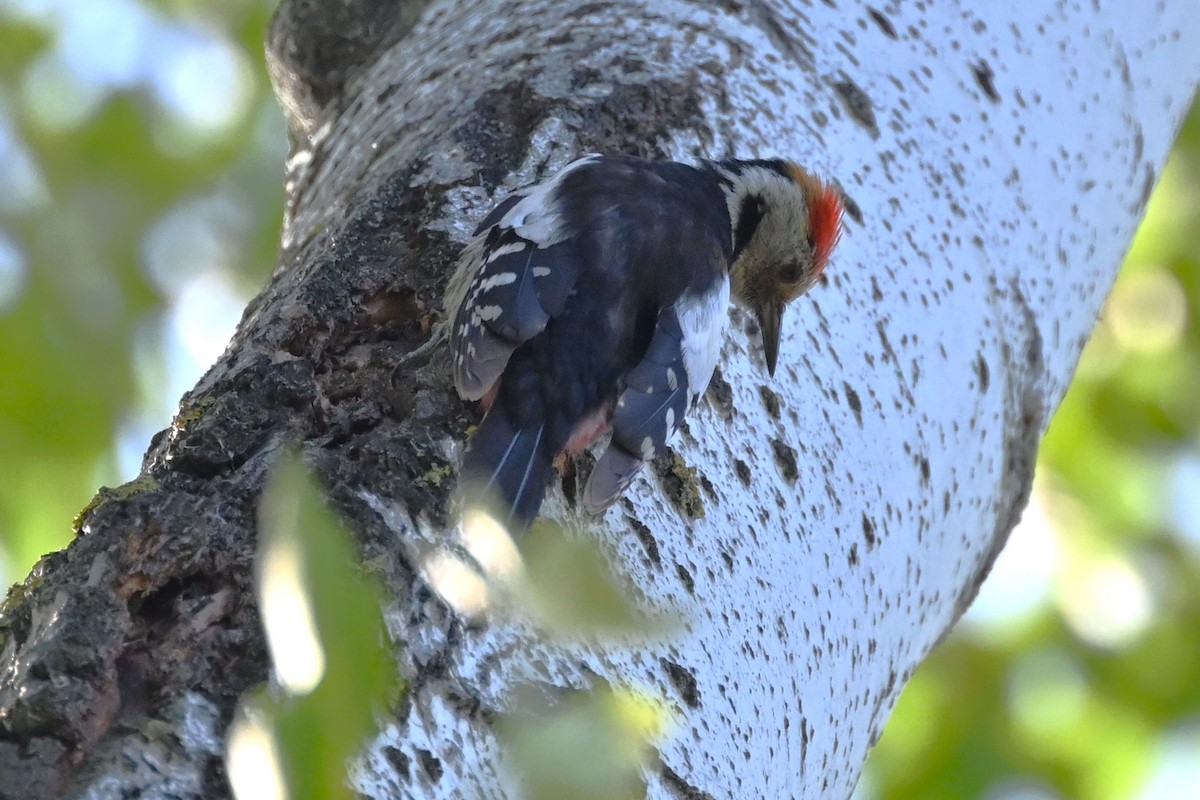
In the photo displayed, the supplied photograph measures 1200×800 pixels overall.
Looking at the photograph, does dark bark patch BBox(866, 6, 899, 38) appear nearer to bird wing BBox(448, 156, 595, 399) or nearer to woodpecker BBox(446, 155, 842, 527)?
woodpecker BBox(446, 155, 842, 527)

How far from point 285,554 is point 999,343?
1727 mm

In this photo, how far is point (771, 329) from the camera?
6.28 ft

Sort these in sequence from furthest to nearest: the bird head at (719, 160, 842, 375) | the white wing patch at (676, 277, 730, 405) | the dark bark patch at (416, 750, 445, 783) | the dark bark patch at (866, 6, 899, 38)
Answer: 1. the dark bark patch at (866, 6, 899, 38)
2. the bird head at (719, 160, 842, 375)
3. the white wing patch at (676, 277, 730, 405)
4. the dark bark patch at (416, 750, 445, 783)

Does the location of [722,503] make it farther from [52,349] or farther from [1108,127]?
[52,349]

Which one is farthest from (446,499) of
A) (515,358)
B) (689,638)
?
(515,358)

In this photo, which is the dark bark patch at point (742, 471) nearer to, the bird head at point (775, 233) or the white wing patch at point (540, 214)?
the bird head at point (775, 233)

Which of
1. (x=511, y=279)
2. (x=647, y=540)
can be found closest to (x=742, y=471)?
(x=647, y=540)

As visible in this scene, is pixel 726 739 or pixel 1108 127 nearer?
→ pixel 726 739

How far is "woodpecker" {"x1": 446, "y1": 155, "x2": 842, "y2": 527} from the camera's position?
166 cm

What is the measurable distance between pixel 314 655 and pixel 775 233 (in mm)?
2259

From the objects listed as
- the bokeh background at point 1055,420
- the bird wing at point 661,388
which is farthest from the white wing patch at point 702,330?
the bokeh background at point 1055,420

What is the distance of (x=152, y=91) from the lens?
13.0ft

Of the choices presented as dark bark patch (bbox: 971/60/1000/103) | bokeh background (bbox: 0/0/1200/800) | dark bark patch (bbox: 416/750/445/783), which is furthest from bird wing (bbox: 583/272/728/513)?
bokeh background (bbox: 0/0/1200/800)

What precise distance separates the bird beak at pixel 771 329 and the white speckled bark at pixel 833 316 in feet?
0.07
